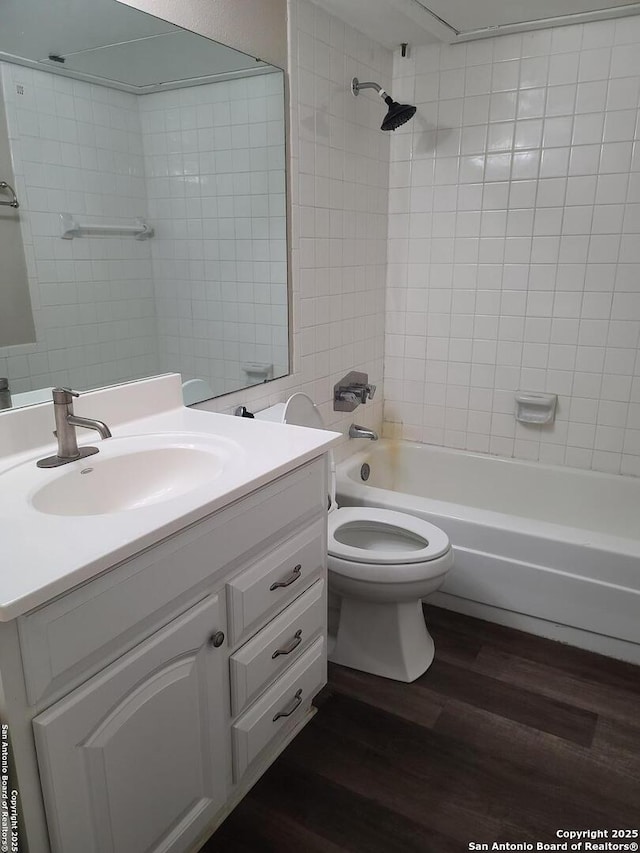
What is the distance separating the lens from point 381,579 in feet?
6.00

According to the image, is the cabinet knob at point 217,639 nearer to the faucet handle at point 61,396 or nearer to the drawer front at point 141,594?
the drawer front at point 141,594

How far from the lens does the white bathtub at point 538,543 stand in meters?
2.00

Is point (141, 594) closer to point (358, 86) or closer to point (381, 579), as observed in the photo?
point (381, 579)

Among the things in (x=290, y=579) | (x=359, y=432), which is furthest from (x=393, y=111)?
(x=290, y=579)

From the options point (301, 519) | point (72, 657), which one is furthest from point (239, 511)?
point (72, 657)

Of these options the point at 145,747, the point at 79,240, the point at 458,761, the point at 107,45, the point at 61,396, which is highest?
the point at 107,45

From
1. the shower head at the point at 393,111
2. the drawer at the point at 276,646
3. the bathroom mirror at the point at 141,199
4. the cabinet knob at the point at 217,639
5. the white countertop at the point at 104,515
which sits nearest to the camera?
the white countertop at the point at 104,515

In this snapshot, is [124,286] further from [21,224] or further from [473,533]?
[473,533]

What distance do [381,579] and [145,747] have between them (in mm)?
910

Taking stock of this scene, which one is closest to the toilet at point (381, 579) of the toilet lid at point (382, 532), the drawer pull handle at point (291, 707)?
the toilet lid at point (382, 532)

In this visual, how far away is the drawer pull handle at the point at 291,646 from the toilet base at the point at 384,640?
0.46 meters

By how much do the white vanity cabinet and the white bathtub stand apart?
82cm

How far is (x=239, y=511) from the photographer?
3.99 feet

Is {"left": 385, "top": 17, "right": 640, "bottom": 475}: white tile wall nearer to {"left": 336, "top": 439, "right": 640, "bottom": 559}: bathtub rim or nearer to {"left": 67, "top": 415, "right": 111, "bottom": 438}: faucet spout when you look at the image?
{"left": 336, "top": 439, "right": 640, "bottom": 559}: bathtub rim
